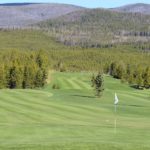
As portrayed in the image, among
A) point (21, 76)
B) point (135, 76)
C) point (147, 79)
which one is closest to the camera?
point (21, 76)

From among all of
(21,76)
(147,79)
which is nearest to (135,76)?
(147,79)

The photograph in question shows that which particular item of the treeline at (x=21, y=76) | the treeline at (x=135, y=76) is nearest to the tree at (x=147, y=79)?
the treeline at (x=135, y=76)

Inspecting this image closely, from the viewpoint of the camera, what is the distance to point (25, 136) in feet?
91.5

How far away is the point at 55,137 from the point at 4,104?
1022 inches

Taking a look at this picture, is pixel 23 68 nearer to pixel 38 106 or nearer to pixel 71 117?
pixel 38 106

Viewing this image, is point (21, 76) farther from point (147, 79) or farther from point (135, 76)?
point (135, 76)

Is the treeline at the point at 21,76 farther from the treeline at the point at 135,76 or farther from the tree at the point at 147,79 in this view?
the tree at the point at 147,79

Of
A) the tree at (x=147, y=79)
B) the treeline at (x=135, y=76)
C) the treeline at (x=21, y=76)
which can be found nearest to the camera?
the treeline at (x=21, y=76)

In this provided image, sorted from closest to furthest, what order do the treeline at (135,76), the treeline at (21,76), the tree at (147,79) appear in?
the treeline at (21,76) < the tree at (147,79) < the treeline at (135,76)

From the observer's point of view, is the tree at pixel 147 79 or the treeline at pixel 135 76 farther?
the treeline at pixel 135 76

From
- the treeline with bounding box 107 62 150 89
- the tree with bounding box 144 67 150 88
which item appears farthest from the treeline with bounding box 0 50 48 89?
the tree with bounding box 144 67 150 88

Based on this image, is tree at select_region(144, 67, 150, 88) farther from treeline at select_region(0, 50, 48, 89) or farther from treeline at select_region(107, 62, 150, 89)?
treeline at select_region(0, 50, 48, 89)

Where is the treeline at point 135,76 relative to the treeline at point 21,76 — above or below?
below

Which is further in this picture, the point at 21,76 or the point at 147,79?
the point at 147,79
